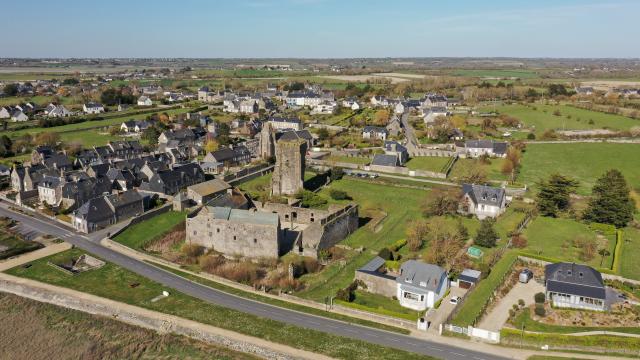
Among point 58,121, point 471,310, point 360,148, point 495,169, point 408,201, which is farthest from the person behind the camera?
point 58,121

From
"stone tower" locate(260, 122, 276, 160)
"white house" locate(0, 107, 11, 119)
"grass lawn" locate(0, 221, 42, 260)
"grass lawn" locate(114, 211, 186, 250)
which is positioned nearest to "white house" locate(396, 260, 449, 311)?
"grass lawn" locate(114, 211, 186, 250)

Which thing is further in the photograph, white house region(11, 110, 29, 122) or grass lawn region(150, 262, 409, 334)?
white house region(11, 110, 29, 122)

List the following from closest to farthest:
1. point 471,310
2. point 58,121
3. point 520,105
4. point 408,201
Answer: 1. point 471,310
2. point 408,201
3. point 58,121
4. point 520,105

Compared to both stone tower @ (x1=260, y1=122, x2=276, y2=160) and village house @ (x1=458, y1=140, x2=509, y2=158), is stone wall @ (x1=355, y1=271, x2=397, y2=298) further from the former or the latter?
village house @ (x1=458, y1=140, x2=509, y2=158)

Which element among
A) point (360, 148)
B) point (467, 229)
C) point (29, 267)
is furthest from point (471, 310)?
point (360, 148)

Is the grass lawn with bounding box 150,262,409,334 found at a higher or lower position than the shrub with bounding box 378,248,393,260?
lower

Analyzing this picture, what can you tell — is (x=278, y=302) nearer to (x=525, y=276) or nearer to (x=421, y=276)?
(x=421, y=276)

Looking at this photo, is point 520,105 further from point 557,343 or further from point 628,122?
point 557,343
